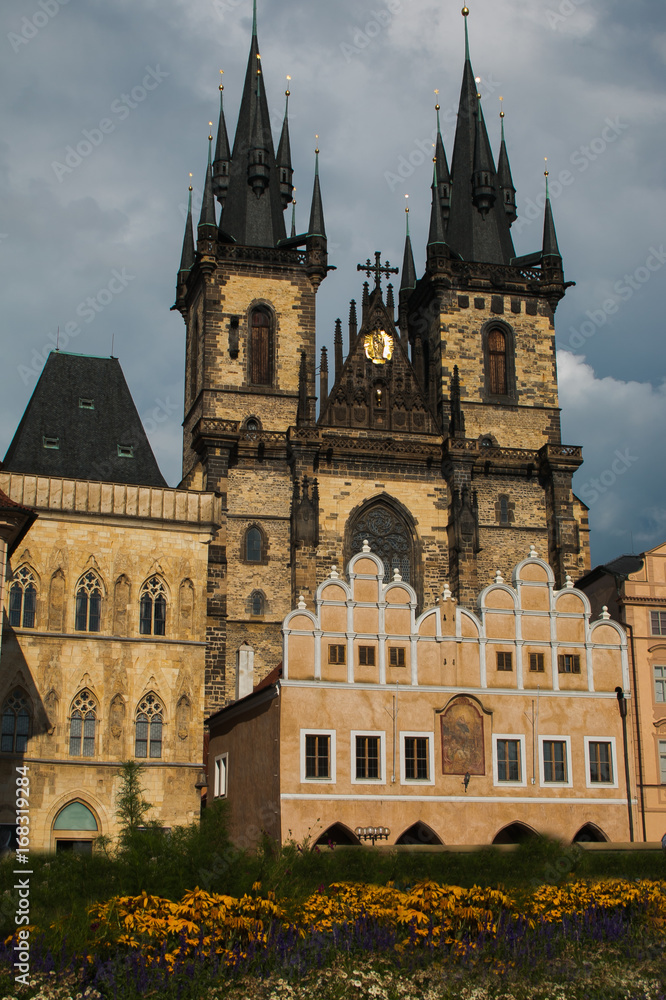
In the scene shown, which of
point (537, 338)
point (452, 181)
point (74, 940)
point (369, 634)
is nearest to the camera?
point (74, 940)

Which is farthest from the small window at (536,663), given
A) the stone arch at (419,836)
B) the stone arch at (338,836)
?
the stone arch at (338,836)

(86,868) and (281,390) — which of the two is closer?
(86,868)

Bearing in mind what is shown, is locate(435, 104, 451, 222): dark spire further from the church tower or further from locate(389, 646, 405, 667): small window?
locate(389, 646, 405, 667): small window

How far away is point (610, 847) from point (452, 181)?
3729 centimetres

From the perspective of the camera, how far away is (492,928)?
614 inches

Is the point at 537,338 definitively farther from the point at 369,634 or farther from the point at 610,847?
the point at 610,847

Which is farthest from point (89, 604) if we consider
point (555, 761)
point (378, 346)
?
point (378, 346)

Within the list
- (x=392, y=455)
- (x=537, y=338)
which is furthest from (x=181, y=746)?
(x=537, y=338)

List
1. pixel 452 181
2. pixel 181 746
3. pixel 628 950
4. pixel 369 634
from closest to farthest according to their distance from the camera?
pixel 628 950, pixel 369 634, pixel 181 746, pixel 452 181

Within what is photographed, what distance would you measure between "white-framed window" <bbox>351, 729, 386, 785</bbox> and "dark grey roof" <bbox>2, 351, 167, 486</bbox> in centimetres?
1211

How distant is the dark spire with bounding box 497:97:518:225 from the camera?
192ft

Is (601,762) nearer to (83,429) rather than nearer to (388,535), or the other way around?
(388,535)

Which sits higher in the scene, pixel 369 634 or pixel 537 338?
pixel 537 338

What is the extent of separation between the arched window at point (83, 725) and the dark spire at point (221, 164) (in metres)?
28.1
